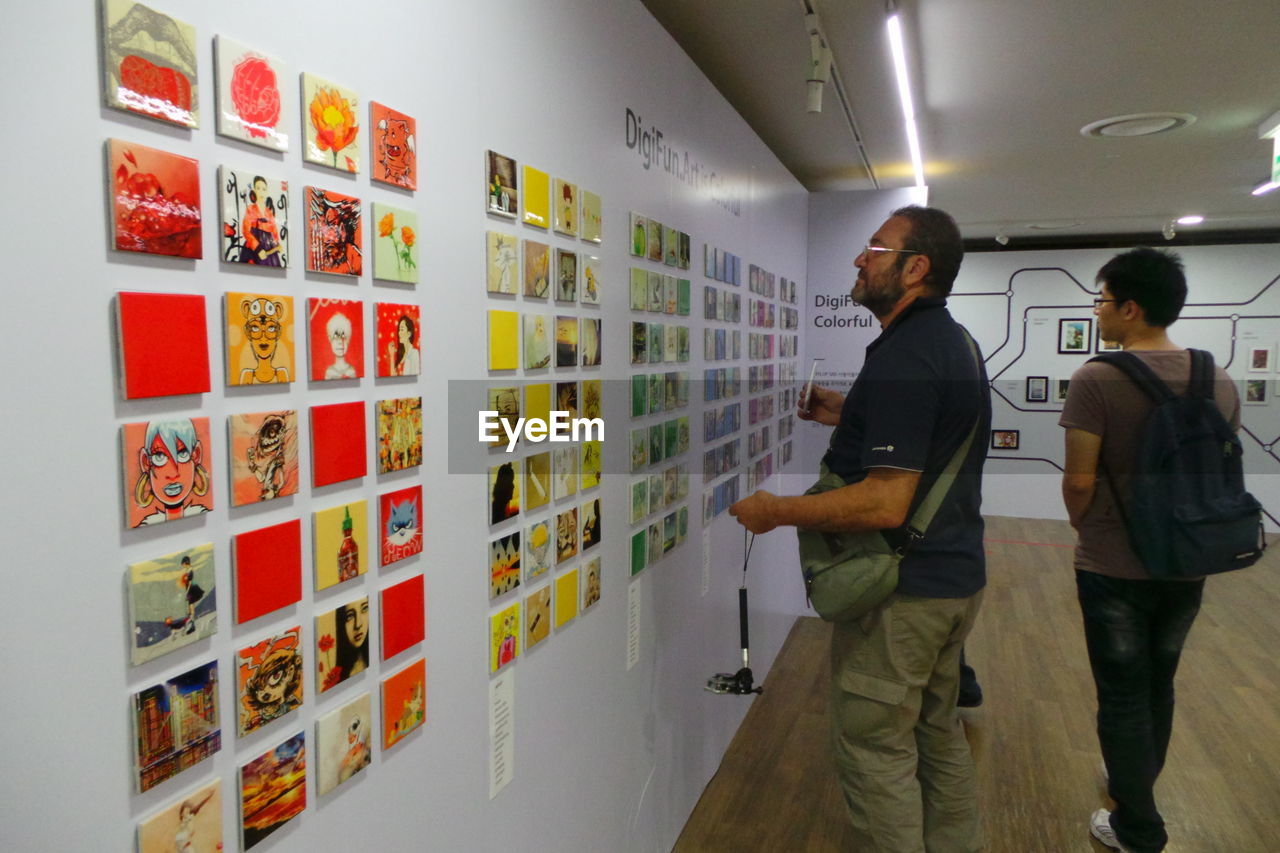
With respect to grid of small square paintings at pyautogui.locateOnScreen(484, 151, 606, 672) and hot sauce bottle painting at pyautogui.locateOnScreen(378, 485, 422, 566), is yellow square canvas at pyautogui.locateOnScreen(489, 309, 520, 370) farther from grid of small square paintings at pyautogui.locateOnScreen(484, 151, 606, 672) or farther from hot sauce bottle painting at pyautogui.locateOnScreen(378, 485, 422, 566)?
hot sauce bottle painting at pyautogui.locateOnScreen(378, 485, 422, 566)

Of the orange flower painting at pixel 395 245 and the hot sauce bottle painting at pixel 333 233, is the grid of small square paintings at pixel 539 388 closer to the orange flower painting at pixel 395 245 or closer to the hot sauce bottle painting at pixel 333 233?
the orange flower painting at pixel 395 245

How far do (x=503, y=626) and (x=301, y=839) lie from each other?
51 cm

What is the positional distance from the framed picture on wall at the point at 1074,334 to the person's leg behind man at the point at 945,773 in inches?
265

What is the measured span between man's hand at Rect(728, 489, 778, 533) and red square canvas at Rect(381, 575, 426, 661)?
0.88 metres

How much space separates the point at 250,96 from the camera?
0.93 metres

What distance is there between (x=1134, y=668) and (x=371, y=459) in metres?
2.20

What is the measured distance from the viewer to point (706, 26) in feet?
8.73

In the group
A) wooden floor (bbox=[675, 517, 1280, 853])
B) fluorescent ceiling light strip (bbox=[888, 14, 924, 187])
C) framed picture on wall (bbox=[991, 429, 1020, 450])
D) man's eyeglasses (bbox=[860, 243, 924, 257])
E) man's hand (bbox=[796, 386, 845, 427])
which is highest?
fluorescent ceiling light strip (bbox=[888, 14, 924, 187])

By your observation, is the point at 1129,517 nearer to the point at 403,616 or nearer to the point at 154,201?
the point at 403,616

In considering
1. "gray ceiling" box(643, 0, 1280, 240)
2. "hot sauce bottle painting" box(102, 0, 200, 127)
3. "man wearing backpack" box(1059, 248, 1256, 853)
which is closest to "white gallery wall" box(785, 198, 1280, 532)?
"gray ceiling" box(643, 0, 1280, 240)

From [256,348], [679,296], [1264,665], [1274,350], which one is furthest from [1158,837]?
[1274,350]

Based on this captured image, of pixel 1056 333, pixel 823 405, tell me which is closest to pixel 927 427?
pixel 823 405

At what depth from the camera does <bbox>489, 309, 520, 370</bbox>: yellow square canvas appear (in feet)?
4.71

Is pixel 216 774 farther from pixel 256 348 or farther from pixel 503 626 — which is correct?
pixel 503 626
